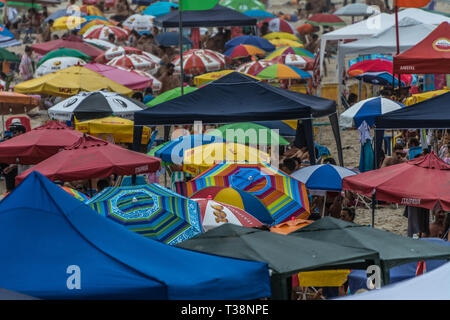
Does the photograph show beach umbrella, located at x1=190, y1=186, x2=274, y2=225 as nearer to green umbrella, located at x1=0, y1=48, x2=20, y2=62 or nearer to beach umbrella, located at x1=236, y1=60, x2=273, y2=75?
beach umbrella, located at x1=236, y1=60, x2=273, y2=75

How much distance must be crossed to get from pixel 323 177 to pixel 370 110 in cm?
386

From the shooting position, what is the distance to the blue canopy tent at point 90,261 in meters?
5.22

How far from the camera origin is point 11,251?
546 cm

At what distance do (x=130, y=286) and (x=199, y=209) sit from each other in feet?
8.49

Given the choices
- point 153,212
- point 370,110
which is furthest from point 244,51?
point 153,212

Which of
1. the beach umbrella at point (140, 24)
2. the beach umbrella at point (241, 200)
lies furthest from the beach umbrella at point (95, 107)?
the beach umbrella at point (140, 24)

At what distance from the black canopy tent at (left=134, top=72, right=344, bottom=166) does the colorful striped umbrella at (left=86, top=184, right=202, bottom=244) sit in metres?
4.14

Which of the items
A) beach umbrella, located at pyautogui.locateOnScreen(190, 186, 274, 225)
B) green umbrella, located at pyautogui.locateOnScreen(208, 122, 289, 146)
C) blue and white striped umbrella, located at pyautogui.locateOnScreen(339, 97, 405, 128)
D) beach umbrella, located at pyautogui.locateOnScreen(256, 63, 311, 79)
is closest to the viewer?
beach umbrella, located at pyautogui.locateOnScreen(190, 186, 274, 225)

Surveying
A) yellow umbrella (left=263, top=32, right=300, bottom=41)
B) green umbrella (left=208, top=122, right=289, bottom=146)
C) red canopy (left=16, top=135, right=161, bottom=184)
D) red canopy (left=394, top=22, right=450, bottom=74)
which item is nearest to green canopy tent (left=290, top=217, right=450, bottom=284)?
red canopy (left=16, top=135, right=161, bottom=184)

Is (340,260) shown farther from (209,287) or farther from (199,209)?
(199,209)

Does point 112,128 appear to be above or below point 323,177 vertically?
above

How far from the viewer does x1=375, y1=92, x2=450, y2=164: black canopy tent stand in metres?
11.1

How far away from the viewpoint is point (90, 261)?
5371 mm

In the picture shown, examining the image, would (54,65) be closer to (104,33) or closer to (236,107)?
(236,107)
